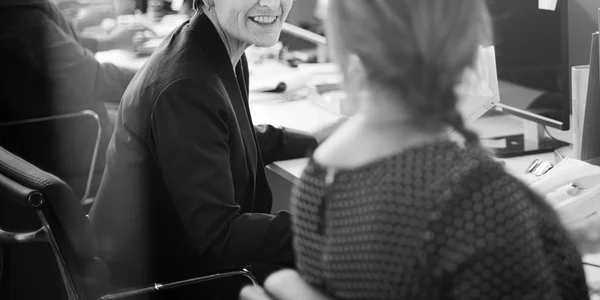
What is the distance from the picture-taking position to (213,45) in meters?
1.78

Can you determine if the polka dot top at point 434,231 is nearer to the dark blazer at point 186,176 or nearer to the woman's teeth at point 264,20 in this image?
the dark blazer at point 186,176

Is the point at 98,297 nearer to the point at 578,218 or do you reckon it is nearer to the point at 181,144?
the point at 181,144

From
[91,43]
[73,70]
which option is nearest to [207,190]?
[73,70]

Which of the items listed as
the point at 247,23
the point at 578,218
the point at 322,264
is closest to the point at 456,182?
the point at 322,264

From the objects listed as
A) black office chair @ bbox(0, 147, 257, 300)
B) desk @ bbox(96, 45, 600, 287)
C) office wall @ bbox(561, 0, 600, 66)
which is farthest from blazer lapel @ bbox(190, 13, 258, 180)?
office wall @ bbox(561, 0, 600, 66)

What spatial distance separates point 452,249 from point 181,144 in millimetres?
797

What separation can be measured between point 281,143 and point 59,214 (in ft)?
Result: 2.73

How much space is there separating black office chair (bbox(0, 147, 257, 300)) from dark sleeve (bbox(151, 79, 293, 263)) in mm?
197

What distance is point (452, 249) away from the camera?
912mm

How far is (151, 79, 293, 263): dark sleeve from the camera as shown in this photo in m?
1.57

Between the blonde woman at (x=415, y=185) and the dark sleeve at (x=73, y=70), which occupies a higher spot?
the blonde woman at (x=415, y=185)

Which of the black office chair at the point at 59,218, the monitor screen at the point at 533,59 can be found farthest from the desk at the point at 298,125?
the black office chair at the point at 59,218

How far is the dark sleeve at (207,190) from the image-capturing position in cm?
157

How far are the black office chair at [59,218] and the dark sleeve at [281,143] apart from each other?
2.32 ft
